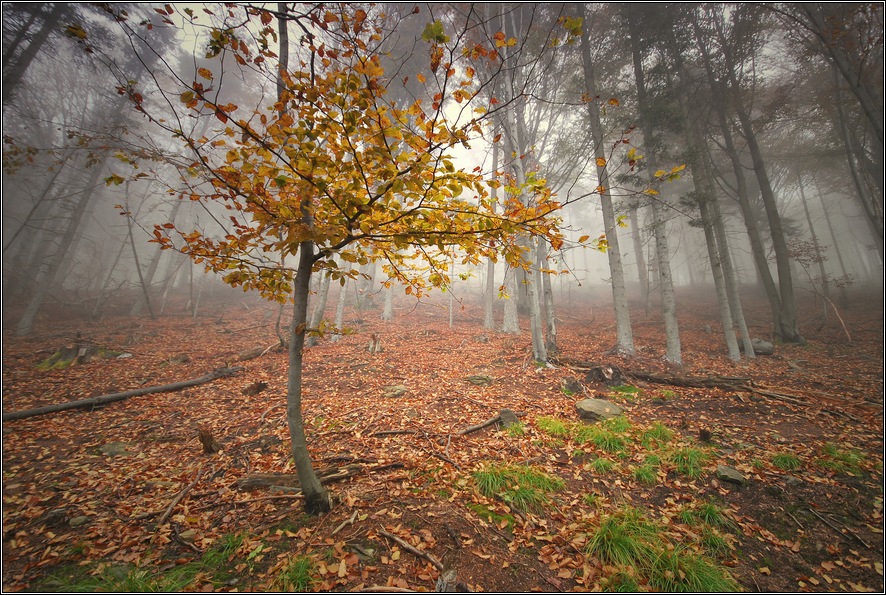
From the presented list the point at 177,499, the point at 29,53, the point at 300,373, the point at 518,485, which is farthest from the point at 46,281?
the point at 518,485

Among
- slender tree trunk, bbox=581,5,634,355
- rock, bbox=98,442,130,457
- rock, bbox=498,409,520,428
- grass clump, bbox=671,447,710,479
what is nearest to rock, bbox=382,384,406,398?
rock, bbox=498,409,520,428

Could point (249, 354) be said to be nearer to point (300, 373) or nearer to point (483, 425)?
point (483, 425)

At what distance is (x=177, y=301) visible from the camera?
2223cm

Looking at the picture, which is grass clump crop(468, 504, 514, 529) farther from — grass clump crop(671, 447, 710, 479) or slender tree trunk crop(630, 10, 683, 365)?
slender tree trunk crop(630, 10, 683, 365)

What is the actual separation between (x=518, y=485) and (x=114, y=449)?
5980 millimetres

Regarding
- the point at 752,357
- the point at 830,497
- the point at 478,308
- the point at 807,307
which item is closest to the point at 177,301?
the point at 478,308

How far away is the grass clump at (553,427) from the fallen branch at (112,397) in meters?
7.83

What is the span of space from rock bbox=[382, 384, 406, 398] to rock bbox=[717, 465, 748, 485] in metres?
5.35

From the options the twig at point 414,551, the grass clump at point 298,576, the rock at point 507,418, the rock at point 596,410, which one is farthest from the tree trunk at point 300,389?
the rock at point 596,410

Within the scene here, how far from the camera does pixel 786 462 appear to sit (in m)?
4.18

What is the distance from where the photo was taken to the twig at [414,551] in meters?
2.78

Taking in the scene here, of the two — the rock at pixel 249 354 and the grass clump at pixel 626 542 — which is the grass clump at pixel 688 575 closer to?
the grass clump at pixel 626 542

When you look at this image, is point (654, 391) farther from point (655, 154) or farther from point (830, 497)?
point (655, 154)

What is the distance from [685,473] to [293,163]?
582 cm
